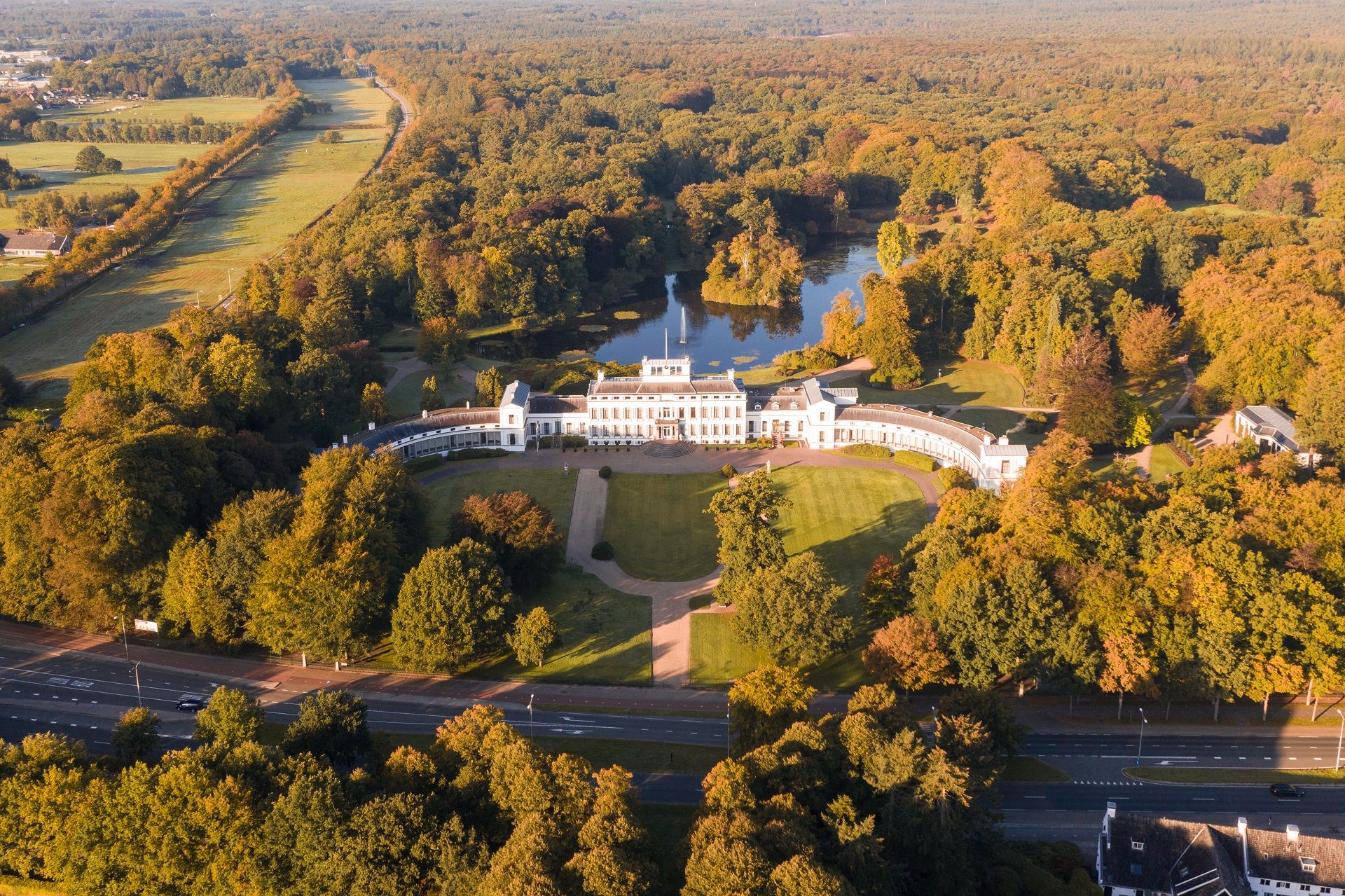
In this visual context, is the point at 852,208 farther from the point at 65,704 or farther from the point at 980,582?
the point at 65,704

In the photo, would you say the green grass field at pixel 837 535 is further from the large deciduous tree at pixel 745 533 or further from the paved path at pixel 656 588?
the large deciduous tree at pixel 745 533

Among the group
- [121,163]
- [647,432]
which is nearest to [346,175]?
[121,163]

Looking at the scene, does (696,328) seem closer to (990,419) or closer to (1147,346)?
(990,419)

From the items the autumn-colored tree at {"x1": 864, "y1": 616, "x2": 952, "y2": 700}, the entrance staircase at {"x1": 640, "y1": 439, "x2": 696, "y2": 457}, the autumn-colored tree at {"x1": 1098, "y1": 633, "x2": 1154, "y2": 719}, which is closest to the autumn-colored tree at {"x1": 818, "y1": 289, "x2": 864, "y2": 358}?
the entrance staircase at {"x1": 640, "y1": 439, "x2": 696, "y2": 457}

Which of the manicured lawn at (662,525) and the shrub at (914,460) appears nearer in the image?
the manicured lawn at (662,525)

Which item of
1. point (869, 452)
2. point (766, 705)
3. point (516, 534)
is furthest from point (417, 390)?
point (766, 705)

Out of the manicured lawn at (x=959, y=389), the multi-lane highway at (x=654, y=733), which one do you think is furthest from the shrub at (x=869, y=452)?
the multi-lane highway at (x=654, y=733)
